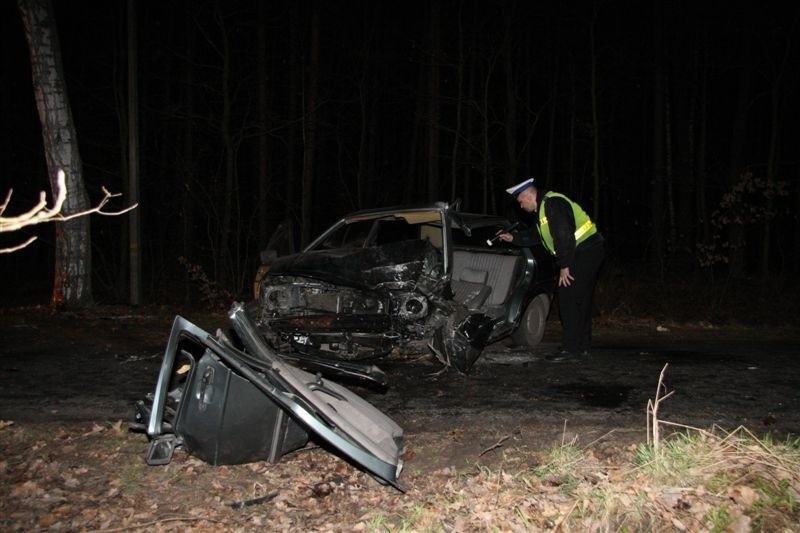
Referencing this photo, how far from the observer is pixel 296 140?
19109 mm

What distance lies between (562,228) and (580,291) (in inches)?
28.1

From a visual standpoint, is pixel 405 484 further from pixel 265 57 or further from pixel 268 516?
pixel 265 57

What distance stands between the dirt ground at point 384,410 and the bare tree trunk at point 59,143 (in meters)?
1.84

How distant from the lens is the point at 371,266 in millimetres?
5875

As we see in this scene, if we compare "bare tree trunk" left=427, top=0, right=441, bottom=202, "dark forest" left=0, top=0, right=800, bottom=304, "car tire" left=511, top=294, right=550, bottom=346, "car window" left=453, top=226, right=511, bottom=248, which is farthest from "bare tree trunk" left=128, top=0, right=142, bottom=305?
"bare tree trunk" left=427, top=0, right=441, bottom=202

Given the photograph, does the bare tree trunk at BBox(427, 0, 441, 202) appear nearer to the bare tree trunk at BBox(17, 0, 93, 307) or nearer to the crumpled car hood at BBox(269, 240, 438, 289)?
the bare tree trunk at BBox(17, 0, 93, 307)

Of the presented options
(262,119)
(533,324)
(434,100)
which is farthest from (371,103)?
(533,324)

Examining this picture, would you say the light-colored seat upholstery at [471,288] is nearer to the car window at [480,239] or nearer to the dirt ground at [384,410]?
the car window at [480,239]

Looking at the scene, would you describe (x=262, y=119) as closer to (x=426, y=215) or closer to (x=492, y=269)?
(x=426, y=215)

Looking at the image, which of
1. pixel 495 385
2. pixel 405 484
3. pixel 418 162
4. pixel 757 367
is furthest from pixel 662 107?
pixel 405 484

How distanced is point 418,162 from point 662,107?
9.97 meters

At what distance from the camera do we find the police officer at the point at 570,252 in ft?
20.0

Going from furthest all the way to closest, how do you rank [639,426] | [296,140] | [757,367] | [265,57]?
[296,140] → [265,57] → [757,367] → [639,426]

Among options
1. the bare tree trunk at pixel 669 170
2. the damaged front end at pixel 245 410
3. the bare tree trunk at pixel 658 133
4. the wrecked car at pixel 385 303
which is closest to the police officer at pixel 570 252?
the wrecked car at pixel 385 303
